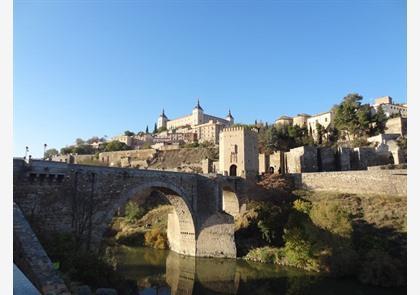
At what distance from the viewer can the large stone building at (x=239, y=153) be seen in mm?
28344

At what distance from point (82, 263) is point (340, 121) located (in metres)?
35.8

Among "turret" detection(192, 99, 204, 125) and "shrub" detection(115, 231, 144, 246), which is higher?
"turret" detection(192, 99, 204, 125)

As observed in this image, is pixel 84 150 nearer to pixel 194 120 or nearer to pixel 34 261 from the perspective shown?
pixel 194 120

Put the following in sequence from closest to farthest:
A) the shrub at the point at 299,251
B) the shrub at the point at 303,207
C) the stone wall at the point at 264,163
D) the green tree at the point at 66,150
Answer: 1. the shrub at the point at 299,251
2. the shrub at the point at 303,207
3. the stone wall at the point at 264,163
4. the green tree at the point at 66,150

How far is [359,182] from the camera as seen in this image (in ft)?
86.0

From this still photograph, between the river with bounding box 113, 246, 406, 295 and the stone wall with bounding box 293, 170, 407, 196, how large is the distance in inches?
391

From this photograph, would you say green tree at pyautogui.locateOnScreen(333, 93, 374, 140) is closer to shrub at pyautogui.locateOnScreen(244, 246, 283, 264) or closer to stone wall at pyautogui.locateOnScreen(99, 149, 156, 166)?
shrub at pyautogui.locateOnScreen(244, 246, 283, 264)

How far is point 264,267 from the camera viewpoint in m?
20.5

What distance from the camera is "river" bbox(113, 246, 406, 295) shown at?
16.3m

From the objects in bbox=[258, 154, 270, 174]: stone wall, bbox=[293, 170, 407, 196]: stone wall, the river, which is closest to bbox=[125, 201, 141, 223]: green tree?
the river

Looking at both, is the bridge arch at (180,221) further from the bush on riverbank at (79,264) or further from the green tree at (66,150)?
the green tree at (66,150)

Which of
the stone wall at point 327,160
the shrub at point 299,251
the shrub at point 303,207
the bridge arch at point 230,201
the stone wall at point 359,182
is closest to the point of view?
the shrub at point 299,251

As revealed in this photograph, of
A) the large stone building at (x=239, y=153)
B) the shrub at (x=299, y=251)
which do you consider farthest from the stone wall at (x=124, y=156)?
the shrub at (x=299, y=251)

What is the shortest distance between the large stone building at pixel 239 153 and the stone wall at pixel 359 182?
4.30m
